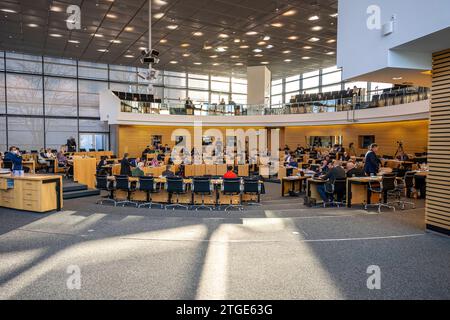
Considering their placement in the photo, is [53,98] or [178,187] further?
[53,98]

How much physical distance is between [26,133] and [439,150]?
2472cm

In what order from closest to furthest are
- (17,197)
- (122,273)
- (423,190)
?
(122,273) < (17,197) < (423,190)

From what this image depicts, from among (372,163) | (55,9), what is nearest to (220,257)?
(372,163)

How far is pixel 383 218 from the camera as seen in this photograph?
24.9 ft

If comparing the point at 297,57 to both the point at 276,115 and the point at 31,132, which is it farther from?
the point at 31,132

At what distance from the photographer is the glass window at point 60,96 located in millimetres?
23672

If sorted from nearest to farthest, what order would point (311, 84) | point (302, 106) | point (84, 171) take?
point (84, 171), point (302, 106), point (311, 84)

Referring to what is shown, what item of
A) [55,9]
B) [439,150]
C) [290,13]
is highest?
[290,13]

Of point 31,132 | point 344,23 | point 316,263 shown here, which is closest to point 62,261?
point 316,263

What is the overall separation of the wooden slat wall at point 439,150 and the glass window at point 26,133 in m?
24.4

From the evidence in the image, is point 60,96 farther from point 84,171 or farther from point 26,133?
point 84,171

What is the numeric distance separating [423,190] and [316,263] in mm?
8120

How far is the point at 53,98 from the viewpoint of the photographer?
23859 mm

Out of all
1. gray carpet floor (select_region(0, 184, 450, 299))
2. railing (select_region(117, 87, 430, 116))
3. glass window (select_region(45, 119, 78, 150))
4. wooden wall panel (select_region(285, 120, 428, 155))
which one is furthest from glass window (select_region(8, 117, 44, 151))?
wooden wall panel (select_region(285, 120, 428, 155))
